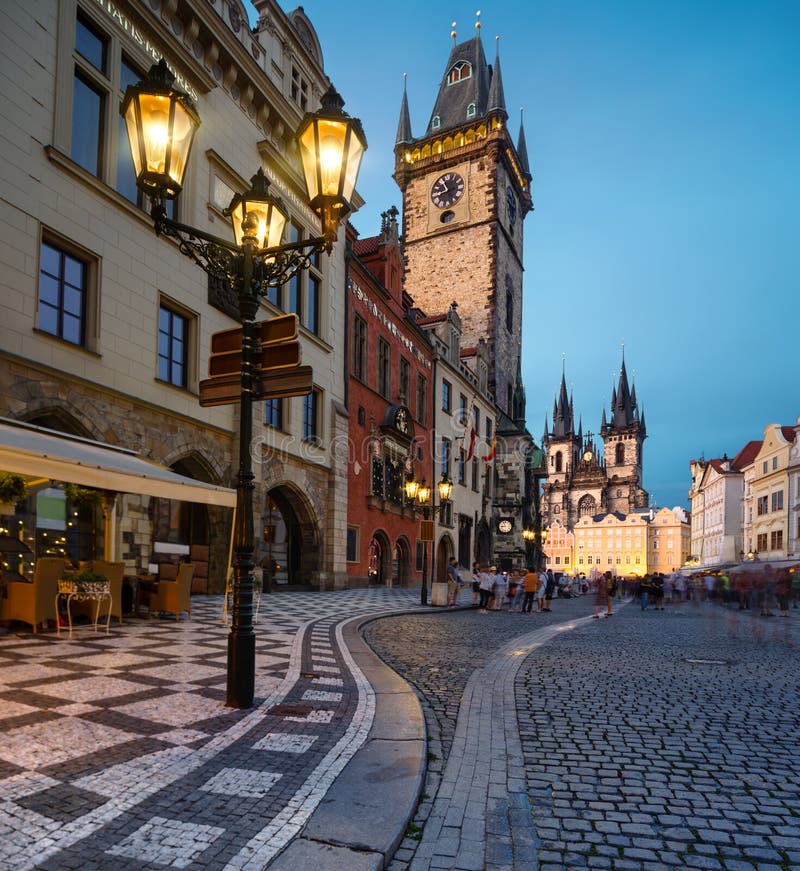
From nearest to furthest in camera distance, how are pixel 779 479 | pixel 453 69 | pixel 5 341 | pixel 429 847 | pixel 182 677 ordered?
pixel 429 847 → pixel 182 677 → pixel 5 341 → pixel 779 479 → pixel 453 69

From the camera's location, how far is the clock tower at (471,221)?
50375 mm

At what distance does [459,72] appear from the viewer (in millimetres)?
60625

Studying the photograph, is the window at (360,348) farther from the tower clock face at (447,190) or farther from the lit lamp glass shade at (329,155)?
the tower clock face at (447,190)

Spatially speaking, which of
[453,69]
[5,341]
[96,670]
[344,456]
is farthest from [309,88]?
[453,69]

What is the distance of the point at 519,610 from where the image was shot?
22250 mm

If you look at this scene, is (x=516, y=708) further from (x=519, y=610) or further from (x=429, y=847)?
(x=519, y=610)

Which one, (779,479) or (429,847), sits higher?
(779,479)

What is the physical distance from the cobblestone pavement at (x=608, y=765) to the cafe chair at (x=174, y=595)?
13.9ft

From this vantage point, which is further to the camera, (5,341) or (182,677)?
(5,341)

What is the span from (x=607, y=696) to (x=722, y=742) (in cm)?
173

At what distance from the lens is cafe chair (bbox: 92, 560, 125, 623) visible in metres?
10.6

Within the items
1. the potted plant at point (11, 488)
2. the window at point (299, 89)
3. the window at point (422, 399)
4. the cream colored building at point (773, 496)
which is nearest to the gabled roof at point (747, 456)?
the cream colored building at point (773, 496)

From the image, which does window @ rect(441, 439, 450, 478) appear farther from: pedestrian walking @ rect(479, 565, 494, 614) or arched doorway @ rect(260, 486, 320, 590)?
pedestrian walking @ rect(479, 565, 494, 614)

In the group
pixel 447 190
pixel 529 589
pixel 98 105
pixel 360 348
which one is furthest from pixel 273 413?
pixel 447 190
